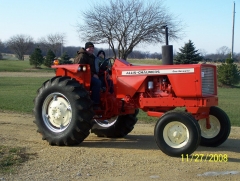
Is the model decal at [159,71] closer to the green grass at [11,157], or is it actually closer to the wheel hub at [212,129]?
the wheel hub at [212,129]

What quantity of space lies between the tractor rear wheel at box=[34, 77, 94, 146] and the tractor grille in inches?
84.4

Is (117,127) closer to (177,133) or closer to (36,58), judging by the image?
(177,133)

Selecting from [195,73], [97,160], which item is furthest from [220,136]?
[97,160]

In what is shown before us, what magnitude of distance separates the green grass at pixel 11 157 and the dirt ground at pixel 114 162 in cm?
13

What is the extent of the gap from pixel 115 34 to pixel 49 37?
4307 cm

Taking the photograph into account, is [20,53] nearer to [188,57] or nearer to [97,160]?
[188,57]

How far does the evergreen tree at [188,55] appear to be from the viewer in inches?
1308

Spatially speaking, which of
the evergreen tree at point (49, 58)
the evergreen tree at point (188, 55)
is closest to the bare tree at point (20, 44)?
the evergreen tree at point (49, 58)

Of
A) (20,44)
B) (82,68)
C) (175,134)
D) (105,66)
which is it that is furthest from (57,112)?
(20,44)

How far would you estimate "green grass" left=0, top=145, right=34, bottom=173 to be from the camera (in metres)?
5.94

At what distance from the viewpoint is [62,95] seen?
7.73 meters

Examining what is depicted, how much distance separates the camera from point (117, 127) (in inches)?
345
